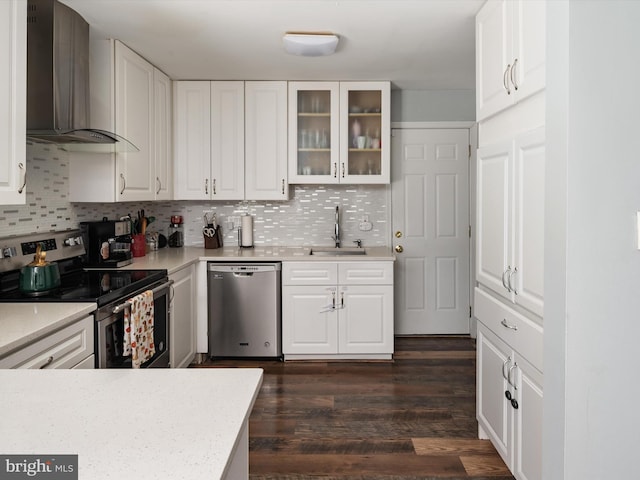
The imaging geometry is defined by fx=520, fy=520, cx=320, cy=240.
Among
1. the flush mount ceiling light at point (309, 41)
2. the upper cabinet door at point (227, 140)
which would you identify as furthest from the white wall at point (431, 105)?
the flush mount ceiling light at point (309, 41)

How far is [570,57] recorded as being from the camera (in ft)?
4.89

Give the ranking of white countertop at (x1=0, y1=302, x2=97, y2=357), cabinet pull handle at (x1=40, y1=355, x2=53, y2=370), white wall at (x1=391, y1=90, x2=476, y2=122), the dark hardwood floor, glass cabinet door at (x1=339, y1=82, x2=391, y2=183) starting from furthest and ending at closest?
1. white wall at (x1=391, y1=90, x2=476, y2=122)
2. glass cabinet door at (x1=339, y1=82, x2=391, y2=183)
3. the dark hardwood floor
4. cabinet pull handle at (x1=40, y1=355, x2=53, y2=370)
5. white countertop at (x1=0, y1=302, x2=97, y2=357)

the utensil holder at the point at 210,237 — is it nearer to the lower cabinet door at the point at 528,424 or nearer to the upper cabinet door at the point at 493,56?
the upper cabinet door at the point at 493,56

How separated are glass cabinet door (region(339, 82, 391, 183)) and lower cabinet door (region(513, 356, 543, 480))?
8.43ft

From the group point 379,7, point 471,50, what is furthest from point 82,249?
point 471,50

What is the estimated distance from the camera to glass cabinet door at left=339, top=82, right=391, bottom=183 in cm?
443

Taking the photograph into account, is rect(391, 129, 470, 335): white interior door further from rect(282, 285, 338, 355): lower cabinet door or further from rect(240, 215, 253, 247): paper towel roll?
rect(240, 215, 253, 247): paper towel roll

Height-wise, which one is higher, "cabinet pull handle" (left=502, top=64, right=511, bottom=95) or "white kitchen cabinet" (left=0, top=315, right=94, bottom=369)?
"cabinet pull handle" (left=502, top=64, right=511, bottom=95)

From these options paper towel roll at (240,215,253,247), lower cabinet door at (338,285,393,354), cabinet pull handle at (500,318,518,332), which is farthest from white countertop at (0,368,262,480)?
paper towel roll at (240,215,253,247)

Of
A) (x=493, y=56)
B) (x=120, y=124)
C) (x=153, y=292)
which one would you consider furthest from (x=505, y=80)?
(x=120, y=124)

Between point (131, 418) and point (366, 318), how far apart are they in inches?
128

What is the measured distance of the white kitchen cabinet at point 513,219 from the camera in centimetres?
196

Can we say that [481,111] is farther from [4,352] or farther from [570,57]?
[4,352]

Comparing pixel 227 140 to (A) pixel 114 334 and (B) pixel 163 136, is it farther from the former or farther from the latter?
(A) pixel 114 334
